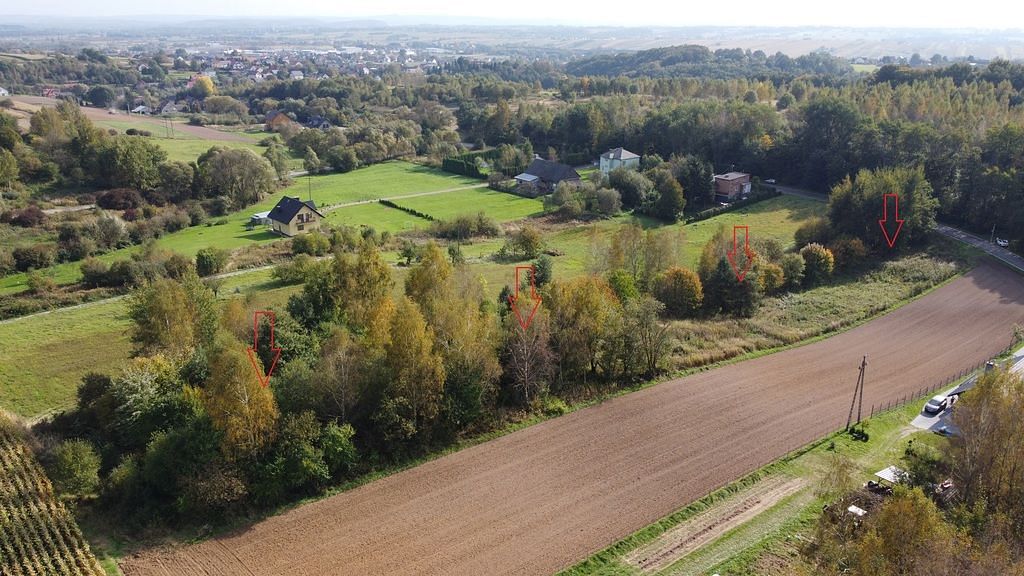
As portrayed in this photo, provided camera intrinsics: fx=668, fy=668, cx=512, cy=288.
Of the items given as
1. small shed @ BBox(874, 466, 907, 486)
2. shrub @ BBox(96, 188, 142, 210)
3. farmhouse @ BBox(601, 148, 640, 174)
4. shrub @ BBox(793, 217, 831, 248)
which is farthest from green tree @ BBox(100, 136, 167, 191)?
small shed @ BBox(874, 466, 907, 486)

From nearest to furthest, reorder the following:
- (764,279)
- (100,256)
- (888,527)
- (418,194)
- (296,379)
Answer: (888,527) < (296,379) < (764,279) < (100,256) < (418,194)

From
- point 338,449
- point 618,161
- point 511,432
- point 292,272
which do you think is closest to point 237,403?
point 338,449

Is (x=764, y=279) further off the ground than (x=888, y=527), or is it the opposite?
(x=888, y=527)

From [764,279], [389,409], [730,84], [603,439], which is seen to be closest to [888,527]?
[603,439]

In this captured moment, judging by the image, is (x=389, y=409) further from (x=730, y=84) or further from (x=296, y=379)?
(x=730, y=84)

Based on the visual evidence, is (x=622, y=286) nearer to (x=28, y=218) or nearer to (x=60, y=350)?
(x=60, y=350)
